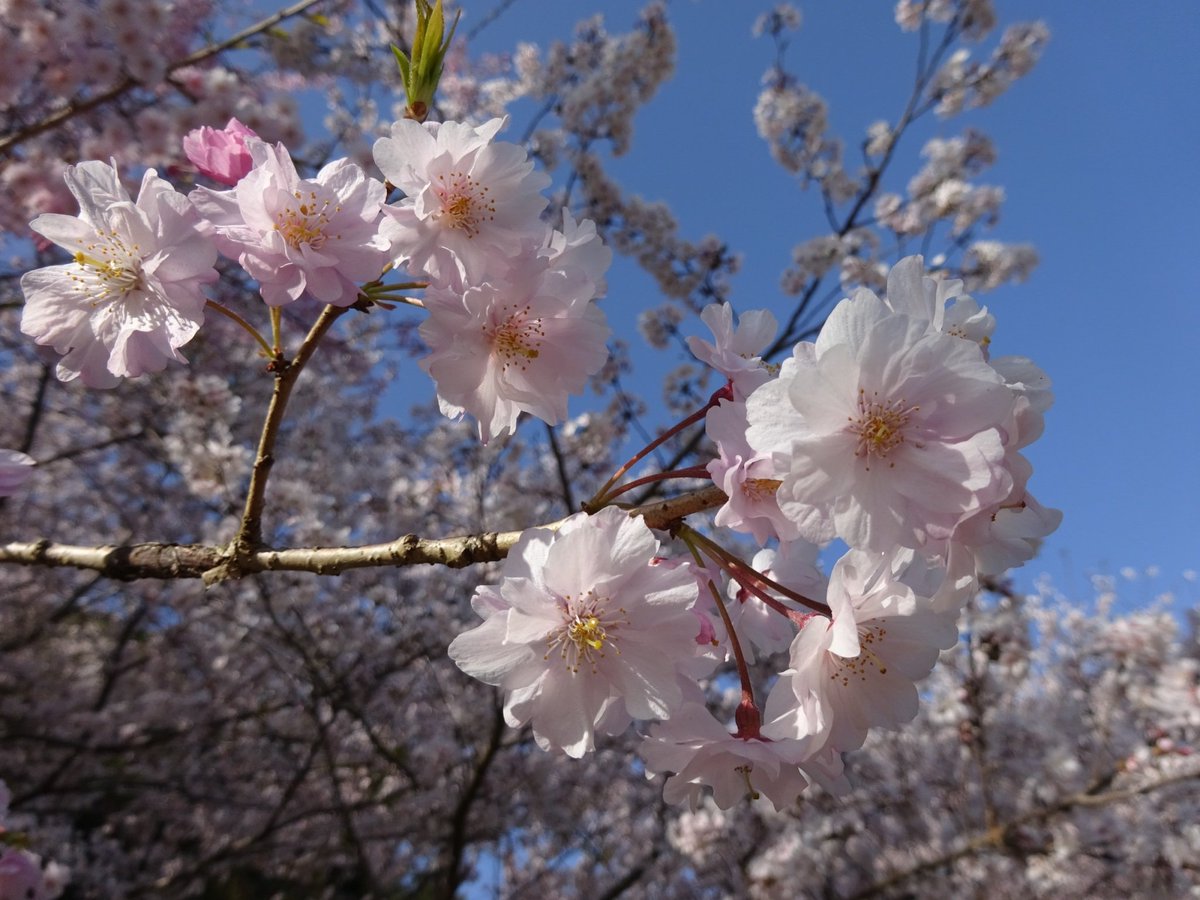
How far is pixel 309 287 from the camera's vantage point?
1.12 meters

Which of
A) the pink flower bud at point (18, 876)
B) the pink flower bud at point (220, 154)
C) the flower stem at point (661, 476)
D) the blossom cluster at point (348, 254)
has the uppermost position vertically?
the pink flower bud at point (220, 154)

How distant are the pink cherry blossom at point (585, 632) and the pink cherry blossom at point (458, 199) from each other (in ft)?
1.53

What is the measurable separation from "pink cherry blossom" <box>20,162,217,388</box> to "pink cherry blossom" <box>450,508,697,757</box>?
664 mm

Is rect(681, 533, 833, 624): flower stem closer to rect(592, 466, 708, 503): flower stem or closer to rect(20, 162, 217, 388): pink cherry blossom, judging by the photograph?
rect(592, 466, 708, 503): flower stem

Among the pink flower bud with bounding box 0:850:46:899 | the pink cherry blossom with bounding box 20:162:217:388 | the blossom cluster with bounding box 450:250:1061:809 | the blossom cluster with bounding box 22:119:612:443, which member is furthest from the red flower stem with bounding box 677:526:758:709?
the pink flower bud with bounding box 0:850:46:899

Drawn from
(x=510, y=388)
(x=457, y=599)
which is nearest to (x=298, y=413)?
(x=457, y=599)

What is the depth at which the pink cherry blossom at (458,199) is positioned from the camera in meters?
1.13

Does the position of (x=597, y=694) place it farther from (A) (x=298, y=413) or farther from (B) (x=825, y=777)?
(A) (x=298, y=413)

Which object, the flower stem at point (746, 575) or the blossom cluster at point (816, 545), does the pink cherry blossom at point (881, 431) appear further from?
the flower stem at point (746, 575)

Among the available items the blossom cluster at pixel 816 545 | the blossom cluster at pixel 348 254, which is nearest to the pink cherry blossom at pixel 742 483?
the blossom cluster at pixel 816 545

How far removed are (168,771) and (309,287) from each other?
20.7ft

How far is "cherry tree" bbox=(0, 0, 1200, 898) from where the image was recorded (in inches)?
39.6

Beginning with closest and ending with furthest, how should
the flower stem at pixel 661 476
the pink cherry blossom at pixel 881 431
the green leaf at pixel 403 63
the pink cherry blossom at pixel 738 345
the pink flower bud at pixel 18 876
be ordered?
1. the pink cherry blossom at pixel 881 431
2. the flower stem at pixel 661 476
3. the pink cherry blossom at pixel 738 345
4. the green leaf at pixel 403 63
5. the pink flower bud at pixel 18 876

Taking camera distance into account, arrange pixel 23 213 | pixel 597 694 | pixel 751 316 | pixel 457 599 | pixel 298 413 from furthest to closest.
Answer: pixel 298 413 < pixel 457 599 < pixel 23 213 < pixel 751 316 < pixel 597 694
